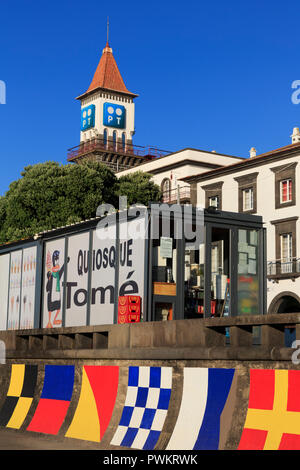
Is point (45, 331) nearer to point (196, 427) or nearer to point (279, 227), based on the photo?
point (196, 427)

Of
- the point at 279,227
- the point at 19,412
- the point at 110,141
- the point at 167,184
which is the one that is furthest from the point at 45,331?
the point at 110,141

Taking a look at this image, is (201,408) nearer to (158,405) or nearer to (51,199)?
(158,405)

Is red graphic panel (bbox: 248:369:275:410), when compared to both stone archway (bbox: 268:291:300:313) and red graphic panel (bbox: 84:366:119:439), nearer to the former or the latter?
red graphic panel (bbox: 84:366:119:439)

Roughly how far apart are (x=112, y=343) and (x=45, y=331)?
2.81 metres

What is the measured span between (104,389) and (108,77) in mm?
77943

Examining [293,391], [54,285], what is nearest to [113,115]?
[54,285]

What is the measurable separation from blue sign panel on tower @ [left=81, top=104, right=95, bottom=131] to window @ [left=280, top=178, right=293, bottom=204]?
39839 millimetres

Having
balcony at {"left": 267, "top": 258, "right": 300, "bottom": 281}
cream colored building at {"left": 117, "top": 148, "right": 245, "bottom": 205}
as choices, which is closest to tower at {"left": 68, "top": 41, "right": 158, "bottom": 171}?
cream colored building at {"left": 117, "top": 148, "right": 245, "bottom": 205}

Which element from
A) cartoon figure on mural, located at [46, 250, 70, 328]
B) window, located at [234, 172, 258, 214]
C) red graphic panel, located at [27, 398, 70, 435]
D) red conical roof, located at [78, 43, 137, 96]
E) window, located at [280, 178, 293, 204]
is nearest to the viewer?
red graphic panel, located at [27, 398, 70, 435]

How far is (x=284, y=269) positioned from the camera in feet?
154

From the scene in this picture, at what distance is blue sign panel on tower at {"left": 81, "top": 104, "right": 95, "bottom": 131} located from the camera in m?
84.4

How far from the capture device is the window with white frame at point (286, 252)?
4672 centimetres

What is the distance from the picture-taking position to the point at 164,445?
39.3ft

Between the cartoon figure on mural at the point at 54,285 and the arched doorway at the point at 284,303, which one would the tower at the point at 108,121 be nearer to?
the arched doorway at the point at 284,303
